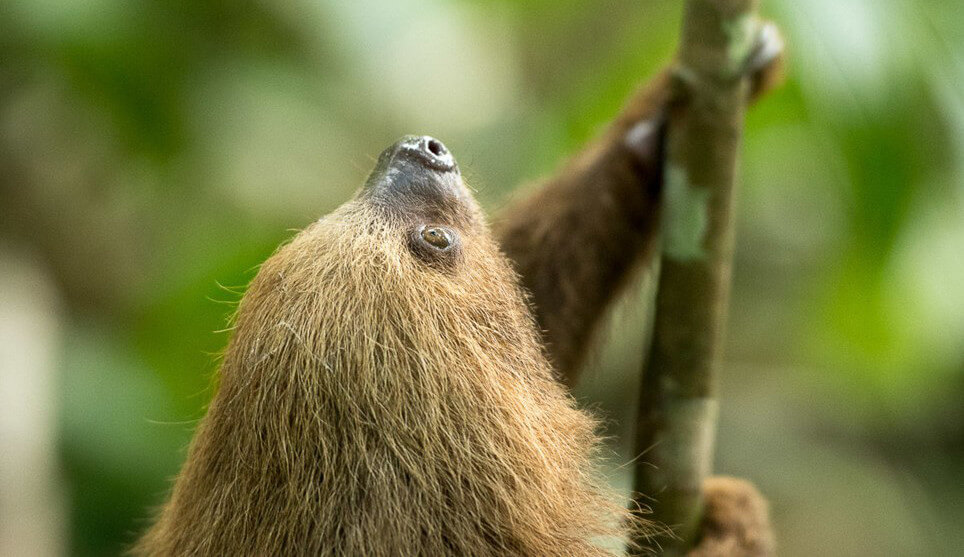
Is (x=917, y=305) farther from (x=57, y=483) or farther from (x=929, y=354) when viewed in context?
(x=57, y=483)

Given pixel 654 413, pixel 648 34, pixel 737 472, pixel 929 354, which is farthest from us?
pixel 737 472

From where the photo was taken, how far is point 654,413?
3.17m

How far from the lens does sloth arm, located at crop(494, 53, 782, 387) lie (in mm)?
3820

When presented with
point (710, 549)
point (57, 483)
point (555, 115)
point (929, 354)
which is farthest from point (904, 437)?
point (57, 483)

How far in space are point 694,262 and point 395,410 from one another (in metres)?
1.09

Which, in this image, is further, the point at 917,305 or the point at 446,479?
the point at 917,305

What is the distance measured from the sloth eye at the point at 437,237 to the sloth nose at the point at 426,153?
0.28 meters

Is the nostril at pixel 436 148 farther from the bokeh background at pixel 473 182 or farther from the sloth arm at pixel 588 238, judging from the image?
the sloth arm at pixel 588 238

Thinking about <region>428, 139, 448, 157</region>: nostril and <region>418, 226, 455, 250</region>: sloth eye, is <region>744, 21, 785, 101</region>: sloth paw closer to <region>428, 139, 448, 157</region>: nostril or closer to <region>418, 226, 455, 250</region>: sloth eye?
<region>428, 139, 448, 157</region>: nostril

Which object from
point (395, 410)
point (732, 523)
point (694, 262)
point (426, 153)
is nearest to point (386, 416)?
A: point (395, 410)

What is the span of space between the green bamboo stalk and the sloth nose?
2.41 ft

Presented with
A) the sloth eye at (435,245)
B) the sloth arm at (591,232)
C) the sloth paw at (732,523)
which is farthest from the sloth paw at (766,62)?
the sloth paw at (732,523)

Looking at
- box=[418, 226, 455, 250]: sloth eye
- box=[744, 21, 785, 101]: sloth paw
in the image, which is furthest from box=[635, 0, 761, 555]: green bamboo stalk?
box=[418, 226, 455, 250]: sloth eye

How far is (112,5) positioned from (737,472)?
546cm
